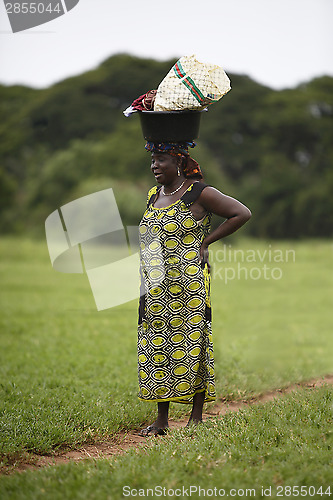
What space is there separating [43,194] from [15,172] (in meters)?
3.39

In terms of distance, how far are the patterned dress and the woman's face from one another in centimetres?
18

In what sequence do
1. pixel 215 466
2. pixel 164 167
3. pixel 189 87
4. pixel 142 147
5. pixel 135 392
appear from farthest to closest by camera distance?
pixel 142 147 → pixel 135 392 → pixel 164 167 → pixel 189 87 → pixel 215 466

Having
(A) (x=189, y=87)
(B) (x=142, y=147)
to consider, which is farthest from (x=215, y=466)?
(B) (x=142, y=147)

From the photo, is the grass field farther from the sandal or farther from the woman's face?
the woman's face

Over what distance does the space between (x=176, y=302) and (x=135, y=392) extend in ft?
5.19

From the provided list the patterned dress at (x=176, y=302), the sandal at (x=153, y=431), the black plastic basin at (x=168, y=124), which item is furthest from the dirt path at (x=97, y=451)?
the black plastic basin at (x=168, y=124)

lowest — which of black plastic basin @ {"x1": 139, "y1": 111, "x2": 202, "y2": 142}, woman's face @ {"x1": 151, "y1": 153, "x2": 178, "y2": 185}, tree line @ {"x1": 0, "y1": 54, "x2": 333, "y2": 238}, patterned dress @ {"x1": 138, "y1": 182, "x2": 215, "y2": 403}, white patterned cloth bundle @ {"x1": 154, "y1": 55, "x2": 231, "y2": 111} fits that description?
tree line @ {"x1": 0, "y1": 54, "x2": 333, "y2": 238}

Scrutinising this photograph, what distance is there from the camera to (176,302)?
4.54 metres

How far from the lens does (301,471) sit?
138 inches

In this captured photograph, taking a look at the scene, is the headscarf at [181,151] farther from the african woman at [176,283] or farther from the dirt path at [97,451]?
the dirt path at [97,451]

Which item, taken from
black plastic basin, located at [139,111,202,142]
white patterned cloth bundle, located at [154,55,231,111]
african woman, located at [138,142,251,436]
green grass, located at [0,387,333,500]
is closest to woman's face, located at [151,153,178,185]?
african woman, located at [138,142,251,436]

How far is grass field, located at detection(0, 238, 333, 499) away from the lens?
140 inches

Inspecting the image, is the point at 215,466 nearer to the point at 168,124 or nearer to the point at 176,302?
the point at 176,302

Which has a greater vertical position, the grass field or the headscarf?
the headscarf
